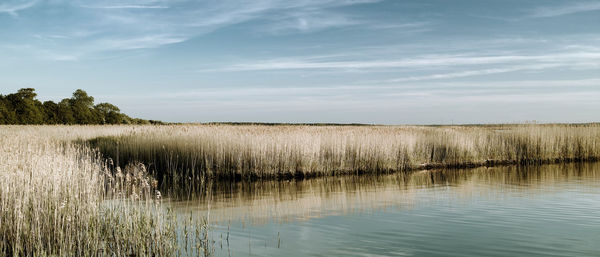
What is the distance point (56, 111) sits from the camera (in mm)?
52719

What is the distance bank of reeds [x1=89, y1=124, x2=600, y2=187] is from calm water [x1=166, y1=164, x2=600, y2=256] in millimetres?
1259

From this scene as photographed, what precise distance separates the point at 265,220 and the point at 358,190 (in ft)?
13.3

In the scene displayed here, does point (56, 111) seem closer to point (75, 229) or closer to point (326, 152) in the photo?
point (326, 152)

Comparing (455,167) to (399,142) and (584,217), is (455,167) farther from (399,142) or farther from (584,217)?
(584,217)

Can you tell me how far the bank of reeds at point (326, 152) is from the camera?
44.6 ft

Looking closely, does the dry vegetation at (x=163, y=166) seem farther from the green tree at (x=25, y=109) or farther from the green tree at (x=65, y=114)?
the green tree at (x=65, y=114)

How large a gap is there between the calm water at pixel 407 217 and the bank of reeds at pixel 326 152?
126cm

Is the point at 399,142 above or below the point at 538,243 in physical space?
above

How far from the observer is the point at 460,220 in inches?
308

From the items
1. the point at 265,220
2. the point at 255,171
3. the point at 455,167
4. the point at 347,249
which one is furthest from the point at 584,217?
the point at 455,167

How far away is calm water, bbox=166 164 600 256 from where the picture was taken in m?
6.17

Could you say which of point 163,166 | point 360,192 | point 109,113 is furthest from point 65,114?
point 360,192

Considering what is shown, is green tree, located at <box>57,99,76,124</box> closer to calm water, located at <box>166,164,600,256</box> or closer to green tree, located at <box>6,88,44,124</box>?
green tree, located at <box>6,88,44,124</box>

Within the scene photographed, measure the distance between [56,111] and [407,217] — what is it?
5300cm
